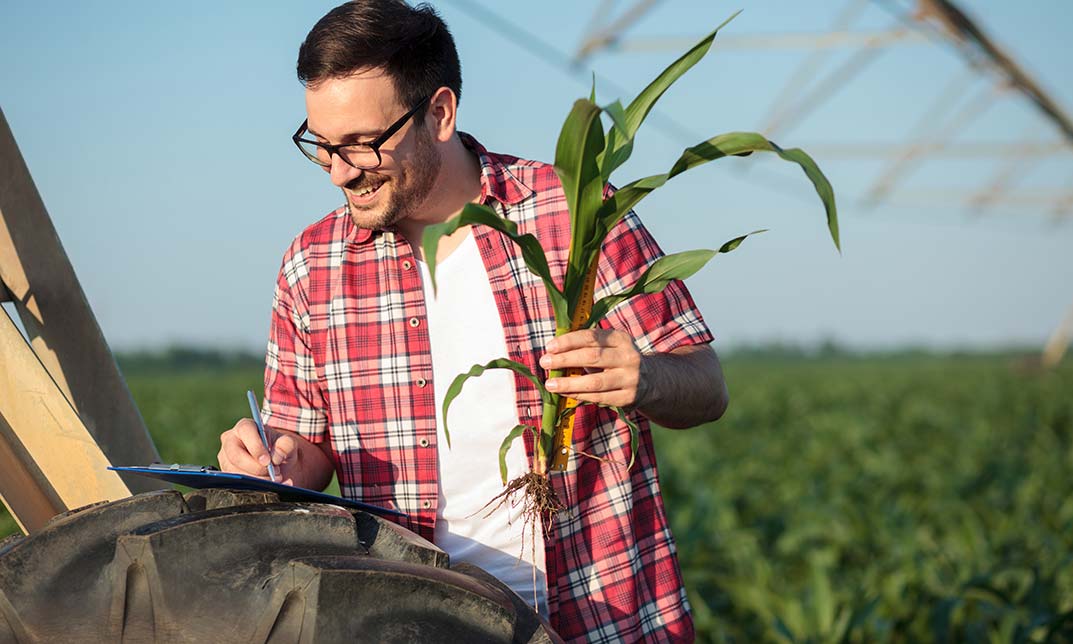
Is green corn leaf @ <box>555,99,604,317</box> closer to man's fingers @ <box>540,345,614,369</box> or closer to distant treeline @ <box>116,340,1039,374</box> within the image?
man's fingers @ <box>540,345,614,369</box>

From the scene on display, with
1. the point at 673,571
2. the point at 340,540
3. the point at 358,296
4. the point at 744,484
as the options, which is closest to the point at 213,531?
the point at 340,540

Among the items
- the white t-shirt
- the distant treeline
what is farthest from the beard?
the distant treeline

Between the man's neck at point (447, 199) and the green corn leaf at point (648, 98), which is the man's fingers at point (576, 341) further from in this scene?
the man's neck at point (447, 199)

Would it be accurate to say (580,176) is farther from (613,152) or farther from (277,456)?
(277,456)

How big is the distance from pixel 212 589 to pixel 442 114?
104 cm

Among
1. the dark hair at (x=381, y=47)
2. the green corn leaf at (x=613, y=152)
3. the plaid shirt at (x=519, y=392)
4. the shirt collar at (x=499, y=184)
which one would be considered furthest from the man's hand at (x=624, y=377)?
the dark hair at (x=381, y=47)

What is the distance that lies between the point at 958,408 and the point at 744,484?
7.99m

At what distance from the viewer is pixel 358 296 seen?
2.00 meters

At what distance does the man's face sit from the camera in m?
1.85

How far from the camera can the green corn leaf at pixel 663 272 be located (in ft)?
5.54

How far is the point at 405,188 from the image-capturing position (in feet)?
6.26

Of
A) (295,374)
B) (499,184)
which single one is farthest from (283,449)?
(499,184)

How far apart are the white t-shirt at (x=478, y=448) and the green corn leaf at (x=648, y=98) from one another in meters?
0.39

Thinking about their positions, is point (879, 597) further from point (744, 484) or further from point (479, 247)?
point (744, 484)
